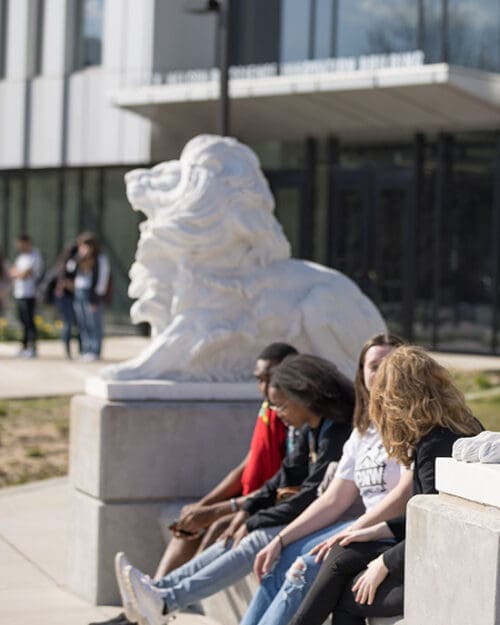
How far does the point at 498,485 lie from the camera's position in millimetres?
4324

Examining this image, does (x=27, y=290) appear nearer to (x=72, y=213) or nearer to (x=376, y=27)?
(x=376, y=27)

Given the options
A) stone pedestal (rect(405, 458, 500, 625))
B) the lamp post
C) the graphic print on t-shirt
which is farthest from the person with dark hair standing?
the lamp post

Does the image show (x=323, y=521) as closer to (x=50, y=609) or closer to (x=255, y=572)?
(x=255, y=572)

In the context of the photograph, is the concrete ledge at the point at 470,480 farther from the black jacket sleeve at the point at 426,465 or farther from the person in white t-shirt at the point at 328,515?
the person in white t-shirt at the point at 328,515

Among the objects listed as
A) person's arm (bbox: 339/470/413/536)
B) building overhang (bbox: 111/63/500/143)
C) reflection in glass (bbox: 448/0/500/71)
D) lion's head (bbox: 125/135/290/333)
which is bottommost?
person's arm (bbox: 339/470/413/536)

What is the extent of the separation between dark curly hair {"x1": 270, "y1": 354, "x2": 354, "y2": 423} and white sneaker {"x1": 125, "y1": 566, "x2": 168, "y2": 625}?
1.01 m

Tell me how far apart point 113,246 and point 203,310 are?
21032 mm

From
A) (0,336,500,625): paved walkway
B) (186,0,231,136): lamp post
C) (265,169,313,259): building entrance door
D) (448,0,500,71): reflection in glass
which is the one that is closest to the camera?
(0,336,500,625): paved walkway

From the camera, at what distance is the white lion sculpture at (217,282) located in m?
8.01

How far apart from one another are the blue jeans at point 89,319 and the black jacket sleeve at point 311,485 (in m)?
14.7

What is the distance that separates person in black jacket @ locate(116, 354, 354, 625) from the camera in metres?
6.41

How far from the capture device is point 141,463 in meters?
7.82

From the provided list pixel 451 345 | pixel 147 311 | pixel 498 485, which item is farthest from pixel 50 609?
pixel 451 345

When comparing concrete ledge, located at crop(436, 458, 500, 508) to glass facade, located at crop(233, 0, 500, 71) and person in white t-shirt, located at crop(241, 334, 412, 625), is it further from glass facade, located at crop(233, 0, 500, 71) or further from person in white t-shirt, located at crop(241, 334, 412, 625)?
glass facade, located at crop(233, 0, 500, 71)
